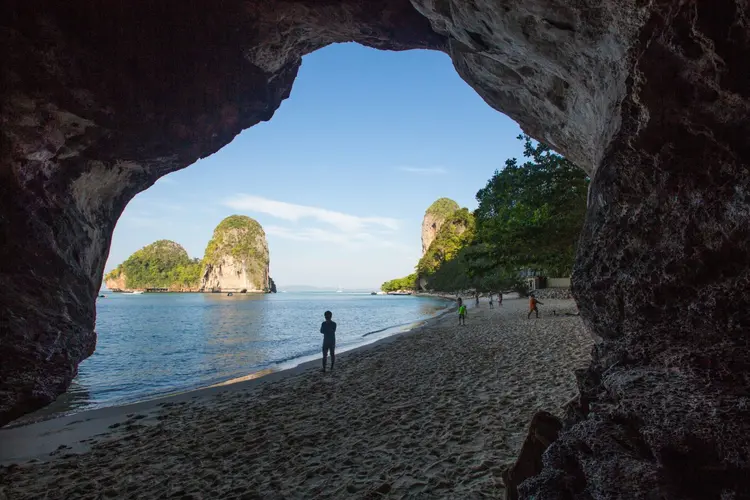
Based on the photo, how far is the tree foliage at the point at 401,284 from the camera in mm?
154500

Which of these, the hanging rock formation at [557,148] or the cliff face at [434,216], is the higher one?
the cliff face at [434,216]

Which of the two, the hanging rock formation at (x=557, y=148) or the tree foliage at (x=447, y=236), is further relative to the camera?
the tree foliage at (x=447, y=236)

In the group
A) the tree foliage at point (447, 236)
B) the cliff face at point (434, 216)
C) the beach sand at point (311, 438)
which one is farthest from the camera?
the cliff face at point (434, 216)

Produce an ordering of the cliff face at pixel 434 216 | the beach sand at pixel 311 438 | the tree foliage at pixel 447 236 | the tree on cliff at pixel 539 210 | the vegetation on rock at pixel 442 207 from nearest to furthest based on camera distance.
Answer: the beach sand at pixel 311 438, the tree on cliff at pixel 539 210, the tree foliage at pixel 447 236, the cliff face at pixel 434 216, the vegetation on rock at pixel 442 207

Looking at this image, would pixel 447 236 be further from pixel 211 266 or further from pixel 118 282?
pixel 118 282

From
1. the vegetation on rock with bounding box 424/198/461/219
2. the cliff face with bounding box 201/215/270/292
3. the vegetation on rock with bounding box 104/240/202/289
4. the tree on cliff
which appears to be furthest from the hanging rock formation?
the vegetation on rock with bounding box 104/240/202/289

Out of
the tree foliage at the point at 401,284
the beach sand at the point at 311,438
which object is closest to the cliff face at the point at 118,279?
the tree foliage at the point at 401,284

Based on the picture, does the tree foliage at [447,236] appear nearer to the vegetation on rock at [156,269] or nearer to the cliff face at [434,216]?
the cliff face at [434,216]

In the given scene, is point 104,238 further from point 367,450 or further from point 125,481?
point 367,450

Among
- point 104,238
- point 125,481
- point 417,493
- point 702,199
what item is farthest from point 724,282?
point 104,238

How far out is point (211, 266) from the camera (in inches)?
5728

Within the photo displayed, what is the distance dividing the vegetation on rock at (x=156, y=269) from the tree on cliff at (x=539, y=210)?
16860cm

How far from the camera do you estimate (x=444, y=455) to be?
4684 millimetres

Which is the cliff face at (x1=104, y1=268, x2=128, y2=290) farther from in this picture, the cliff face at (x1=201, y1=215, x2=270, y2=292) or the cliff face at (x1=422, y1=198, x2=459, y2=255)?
the cliff face at (x1=422, y1=198, x2=459, y2=255)
